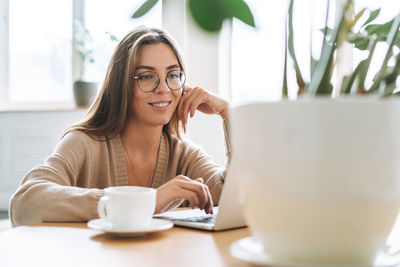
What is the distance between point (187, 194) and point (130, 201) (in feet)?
0.93

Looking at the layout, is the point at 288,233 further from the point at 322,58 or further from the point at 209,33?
the point at 209,33

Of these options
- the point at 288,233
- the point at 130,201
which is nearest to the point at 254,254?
the point at 288,233

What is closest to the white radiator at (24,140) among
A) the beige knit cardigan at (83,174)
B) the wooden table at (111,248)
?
the beige knit cardigan at (83,174)

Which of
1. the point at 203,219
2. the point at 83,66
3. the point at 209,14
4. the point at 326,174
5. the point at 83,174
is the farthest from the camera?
the point at 83,66

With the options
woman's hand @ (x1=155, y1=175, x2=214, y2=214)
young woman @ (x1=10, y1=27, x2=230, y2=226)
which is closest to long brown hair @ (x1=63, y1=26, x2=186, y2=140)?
young woman @ (x1=10, y1=27, x2=230, y2=226)

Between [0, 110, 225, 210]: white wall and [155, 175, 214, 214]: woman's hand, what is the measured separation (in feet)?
9.36

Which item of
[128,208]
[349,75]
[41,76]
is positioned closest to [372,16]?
[349,75]

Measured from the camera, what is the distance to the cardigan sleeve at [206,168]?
1468 millimetres

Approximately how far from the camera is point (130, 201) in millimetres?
746

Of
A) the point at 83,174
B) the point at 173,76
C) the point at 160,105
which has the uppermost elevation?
the point at 173,76

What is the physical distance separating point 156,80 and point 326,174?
1367 millimetres

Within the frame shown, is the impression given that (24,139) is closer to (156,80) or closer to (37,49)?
(37,49)

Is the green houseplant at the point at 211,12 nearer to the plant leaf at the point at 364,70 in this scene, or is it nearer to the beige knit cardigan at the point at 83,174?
the plant leaf at the point at 364,70

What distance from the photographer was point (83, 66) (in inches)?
152
